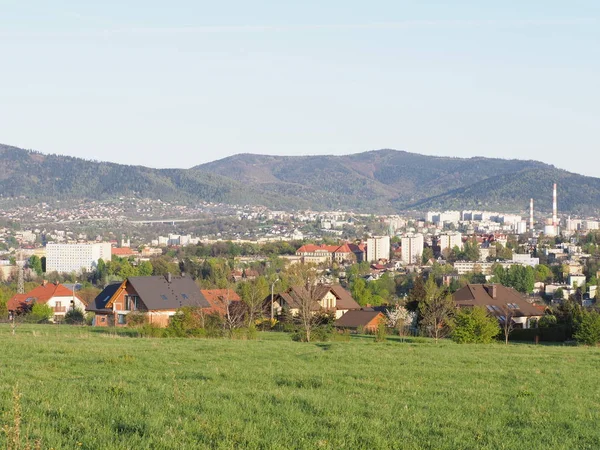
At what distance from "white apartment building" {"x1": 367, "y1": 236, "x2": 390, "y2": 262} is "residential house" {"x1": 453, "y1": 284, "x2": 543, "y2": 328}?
385ft

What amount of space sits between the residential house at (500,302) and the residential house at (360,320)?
714cm

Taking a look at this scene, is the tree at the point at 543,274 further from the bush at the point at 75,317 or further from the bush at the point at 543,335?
the bush at the point at 75,317

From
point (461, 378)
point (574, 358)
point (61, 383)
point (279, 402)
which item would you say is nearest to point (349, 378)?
point (461, 378)

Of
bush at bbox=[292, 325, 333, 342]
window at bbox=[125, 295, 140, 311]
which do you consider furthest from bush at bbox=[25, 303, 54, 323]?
bush at bbox=[292, 325, 333, 342]

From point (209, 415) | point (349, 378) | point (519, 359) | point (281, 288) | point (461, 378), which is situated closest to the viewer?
point (209, 415)

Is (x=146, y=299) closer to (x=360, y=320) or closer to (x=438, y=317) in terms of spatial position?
(x=360, y=320)

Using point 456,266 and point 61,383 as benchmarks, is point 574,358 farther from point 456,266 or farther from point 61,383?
point 456,266

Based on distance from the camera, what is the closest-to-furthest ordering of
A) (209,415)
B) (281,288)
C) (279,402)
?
(209,415)
(279,402)
(281,288)

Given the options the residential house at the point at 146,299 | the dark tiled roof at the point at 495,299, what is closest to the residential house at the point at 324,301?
the residential house at the point at 146,299

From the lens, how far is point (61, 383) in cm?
1277

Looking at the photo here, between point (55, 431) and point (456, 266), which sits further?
point (456, 266)

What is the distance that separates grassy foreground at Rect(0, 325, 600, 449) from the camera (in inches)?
362

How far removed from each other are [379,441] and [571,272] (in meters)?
120

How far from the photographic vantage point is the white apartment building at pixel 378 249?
180 metres
